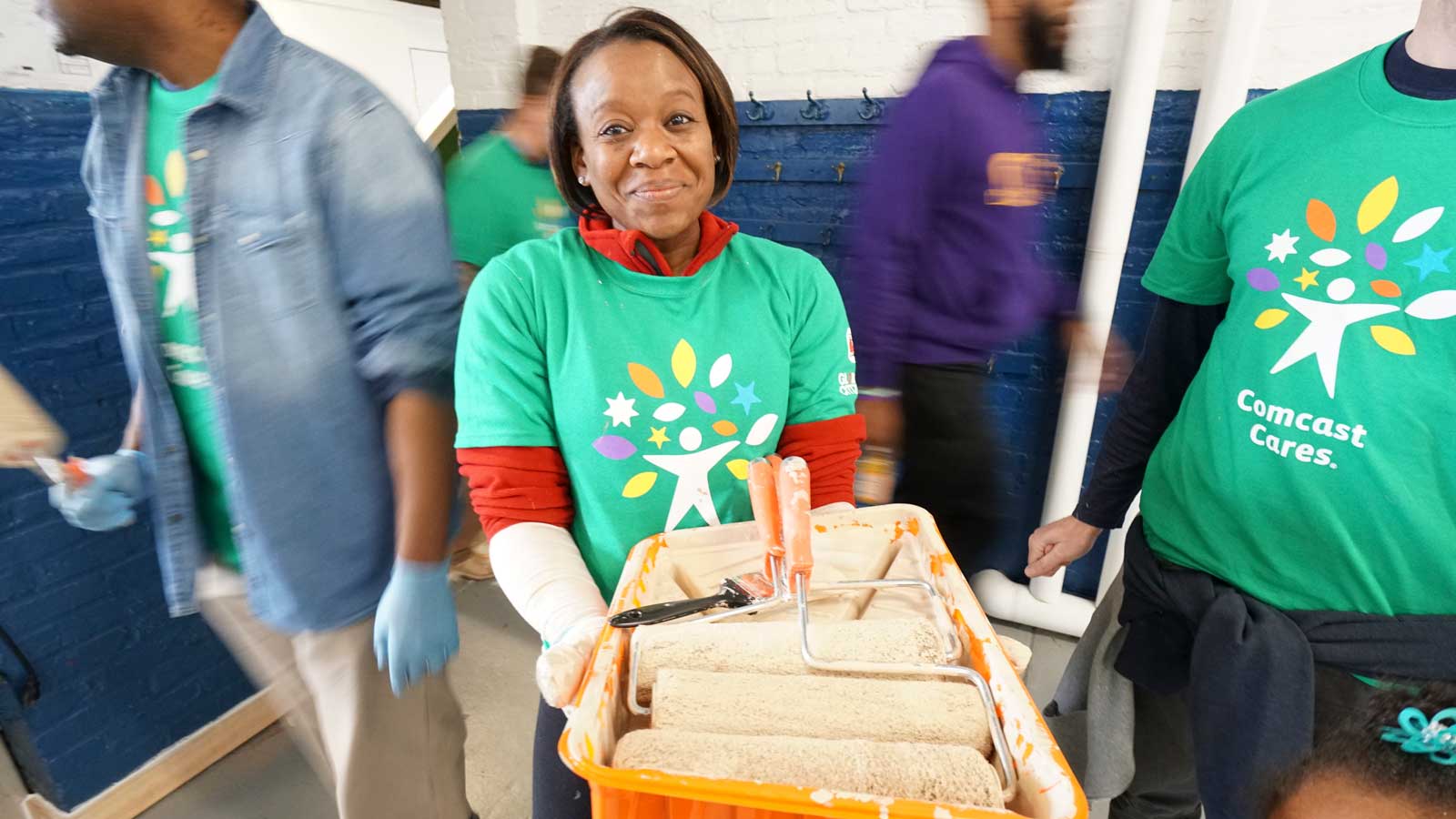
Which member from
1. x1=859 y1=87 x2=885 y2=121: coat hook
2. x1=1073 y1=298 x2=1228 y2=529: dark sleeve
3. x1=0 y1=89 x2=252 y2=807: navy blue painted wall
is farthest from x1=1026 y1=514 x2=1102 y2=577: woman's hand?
x1=0 y1=89 x2=252 y2=807: navy blue painted wall

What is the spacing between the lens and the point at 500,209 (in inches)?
58.9

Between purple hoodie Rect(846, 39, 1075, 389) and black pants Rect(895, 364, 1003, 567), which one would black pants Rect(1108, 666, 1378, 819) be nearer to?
black pants Rect(895, 364, 1003, 567)

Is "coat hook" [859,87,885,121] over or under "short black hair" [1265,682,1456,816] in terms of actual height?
over

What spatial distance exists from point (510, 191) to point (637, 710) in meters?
1.28

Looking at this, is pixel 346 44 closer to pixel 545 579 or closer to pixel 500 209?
pixel 500 209

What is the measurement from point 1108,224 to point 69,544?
92.2 inches

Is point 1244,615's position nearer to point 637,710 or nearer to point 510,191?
point 637,710

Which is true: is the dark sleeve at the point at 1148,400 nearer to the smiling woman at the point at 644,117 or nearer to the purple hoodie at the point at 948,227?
the purple hoodie at the point at 948,227

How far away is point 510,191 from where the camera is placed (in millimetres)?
1503

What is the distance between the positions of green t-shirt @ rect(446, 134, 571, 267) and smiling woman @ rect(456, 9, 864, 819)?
0.71 m

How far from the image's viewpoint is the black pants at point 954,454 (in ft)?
4.59

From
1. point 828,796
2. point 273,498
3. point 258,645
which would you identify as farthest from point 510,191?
point 828,796

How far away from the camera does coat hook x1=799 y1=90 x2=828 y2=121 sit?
6.17ft

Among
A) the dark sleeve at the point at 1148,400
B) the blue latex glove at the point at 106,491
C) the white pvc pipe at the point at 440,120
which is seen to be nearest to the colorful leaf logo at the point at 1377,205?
the dark sleeve at the point at 1148,400
